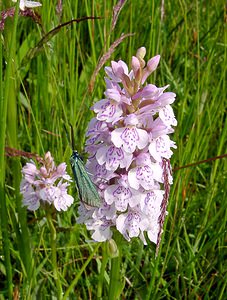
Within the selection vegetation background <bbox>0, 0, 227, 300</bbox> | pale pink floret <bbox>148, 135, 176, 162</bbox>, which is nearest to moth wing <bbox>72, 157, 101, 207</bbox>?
pale pink floret <bbox>148, 135, 176, 162</bbox>

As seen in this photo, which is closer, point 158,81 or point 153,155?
point 153,155

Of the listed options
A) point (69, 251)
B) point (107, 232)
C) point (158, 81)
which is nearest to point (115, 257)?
point (107, 232)

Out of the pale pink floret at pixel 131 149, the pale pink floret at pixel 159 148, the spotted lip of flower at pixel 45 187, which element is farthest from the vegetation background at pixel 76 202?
the pale pink floret at pixel 159 148

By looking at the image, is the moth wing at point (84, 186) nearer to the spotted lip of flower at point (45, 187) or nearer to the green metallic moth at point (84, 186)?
the green metallic moth at point (84, 186)

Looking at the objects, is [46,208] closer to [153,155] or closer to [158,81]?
[153,155]

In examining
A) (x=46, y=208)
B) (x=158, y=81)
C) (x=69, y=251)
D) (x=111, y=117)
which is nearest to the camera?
(x=111, y=117)

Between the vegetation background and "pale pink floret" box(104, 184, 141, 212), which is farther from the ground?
"pale pink floret" box(104, 184, 141, 212)

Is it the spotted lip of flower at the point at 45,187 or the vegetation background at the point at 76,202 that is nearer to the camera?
the spotted lip of flower at the point at 45,187

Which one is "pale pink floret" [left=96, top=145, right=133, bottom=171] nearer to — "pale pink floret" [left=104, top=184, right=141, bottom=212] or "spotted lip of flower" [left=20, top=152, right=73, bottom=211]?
"pale pink floret" [left=104, top=184, right=141, bottom=212]
